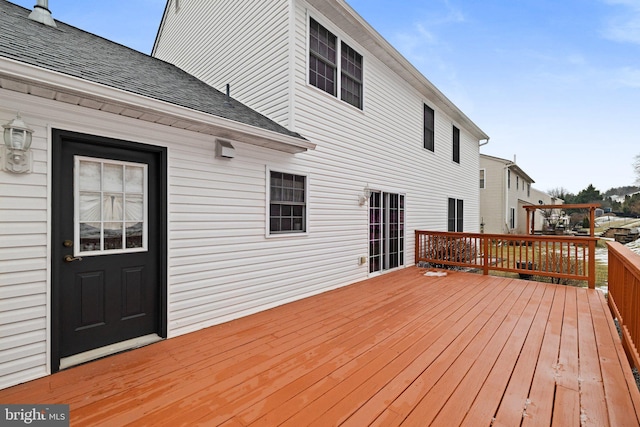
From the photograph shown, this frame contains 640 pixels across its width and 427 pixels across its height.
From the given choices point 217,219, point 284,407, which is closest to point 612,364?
point 284,407

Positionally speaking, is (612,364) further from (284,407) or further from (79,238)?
(79,238)

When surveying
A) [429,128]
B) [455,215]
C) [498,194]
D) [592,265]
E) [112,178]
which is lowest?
[592,265]

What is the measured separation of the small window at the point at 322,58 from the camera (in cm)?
502

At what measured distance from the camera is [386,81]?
6930 millimetres

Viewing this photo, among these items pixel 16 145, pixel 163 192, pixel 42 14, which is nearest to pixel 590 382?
pixel 163 192

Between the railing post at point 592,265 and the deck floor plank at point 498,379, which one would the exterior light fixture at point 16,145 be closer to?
the deck floor plank at point 498,379

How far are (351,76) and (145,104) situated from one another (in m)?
4.32

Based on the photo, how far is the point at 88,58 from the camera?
125 inches

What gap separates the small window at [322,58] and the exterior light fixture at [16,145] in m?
3.91

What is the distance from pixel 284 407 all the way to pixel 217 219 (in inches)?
96.0

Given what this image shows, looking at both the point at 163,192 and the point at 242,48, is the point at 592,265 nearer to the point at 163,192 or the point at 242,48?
the point at 163,192

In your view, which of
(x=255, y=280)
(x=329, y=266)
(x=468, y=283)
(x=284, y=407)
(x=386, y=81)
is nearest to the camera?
(x=284, y=407)

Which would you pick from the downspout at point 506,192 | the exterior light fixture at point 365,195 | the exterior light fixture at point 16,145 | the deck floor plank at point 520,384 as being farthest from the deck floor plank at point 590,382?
the downspout at point 506,192

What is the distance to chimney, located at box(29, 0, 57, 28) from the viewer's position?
3.61 metres
